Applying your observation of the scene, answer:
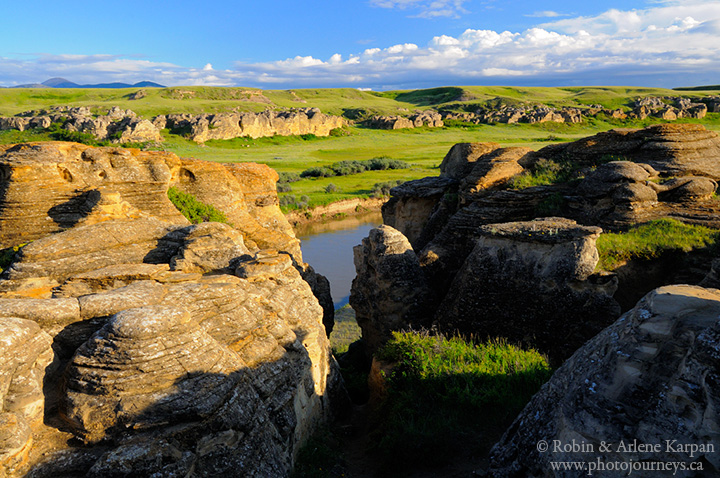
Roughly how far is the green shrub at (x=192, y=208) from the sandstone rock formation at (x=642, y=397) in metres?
13.6

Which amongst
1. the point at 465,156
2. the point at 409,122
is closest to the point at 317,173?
the point at 465,156

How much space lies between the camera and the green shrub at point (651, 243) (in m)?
13.8

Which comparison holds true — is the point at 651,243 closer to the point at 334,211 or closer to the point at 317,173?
the point at 334,211

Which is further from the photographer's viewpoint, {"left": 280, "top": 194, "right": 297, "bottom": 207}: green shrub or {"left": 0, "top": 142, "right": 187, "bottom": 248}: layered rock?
{"left": 280, "top": 194, "right": 297, "bottom": 207}: green shrub

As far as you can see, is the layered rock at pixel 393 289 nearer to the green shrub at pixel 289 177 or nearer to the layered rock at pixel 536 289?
the layered rock at pixel 536 289

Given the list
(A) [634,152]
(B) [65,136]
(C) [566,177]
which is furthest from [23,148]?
(B) [65,136]

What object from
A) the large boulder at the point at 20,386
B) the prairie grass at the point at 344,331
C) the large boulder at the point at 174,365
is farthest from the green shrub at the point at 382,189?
the large boulder at the point at 20,386

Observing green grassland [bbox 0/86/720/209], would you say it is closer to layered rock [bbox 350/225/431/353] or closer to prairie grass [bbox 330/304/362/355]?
prairie grass [bbox 330/304/362/355]

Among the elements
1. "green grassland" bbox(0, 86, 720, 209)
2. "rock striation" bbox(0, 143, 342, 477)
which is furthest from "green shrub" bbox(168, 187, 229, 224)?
"green grassland" bbox(0, 86, 720, 209)

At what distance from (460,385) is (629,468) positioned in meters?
5.49

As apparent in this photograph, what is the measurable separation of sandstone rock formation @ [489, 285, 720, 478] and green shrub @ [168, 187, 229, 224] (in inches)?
537

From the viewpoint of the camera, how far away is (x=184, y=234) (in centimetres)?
1286

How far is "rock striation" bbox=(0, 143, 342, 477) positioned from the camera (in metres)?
6.74

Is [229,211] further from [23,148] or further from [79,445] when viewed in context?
[79,445]
